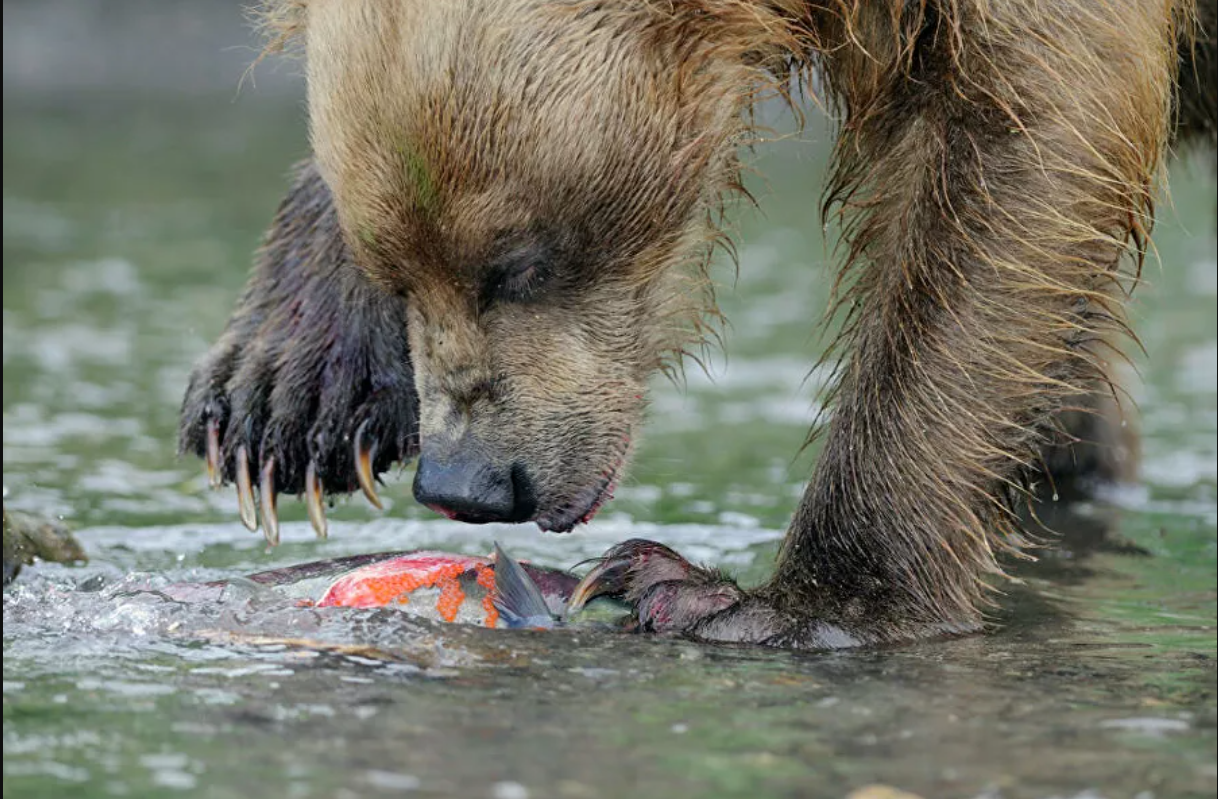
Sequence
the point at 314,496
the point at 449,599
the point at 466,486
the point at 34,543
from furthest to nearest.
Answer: the point at 314,496 < the point at 34,543 < the point at 466,486 < the point at 449,599

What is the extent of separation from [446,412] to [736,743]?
133 centimetres

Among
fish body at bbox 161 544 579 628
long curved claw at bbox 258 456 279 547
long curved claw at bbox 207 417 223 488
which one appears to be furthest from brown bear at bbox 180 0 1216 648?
long curved claw at bbox 207 417 223 488

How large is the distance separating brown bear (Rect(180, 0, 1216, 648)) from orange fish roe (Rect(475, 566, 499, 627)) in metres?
0.15

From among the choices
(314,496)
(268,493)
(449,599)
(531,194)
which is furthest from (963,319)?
(268,493)

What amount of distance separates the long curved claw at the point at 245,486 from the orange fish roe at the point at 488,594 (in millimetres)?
1070

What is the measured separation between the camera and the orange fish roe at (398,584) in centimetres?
373

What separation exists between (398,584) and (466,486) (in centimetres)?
26

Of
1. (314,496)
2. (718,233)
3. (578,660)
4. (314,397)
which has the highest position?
(718,233)

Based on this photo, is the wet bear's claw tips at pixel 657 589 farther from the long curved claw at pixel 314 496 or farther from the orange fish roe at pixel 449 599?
the long curved claw at pixel 314 496

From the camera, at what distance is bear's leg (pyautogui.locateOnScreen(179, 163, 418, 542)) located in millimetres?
4758

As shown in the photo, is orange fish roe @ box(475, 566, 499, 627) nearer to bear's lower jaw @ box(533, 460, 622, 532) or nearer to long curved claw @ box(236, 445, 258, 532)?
bear's lower jaw @ box(533, 460, 622, 532)

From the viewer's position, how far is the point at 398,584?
3760 mm

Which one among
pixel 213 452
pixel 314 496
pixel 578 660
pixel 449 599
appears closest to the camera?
pixel 578 660

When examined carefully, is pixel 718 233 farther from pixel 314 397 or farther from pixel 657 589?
pixel 314 397
